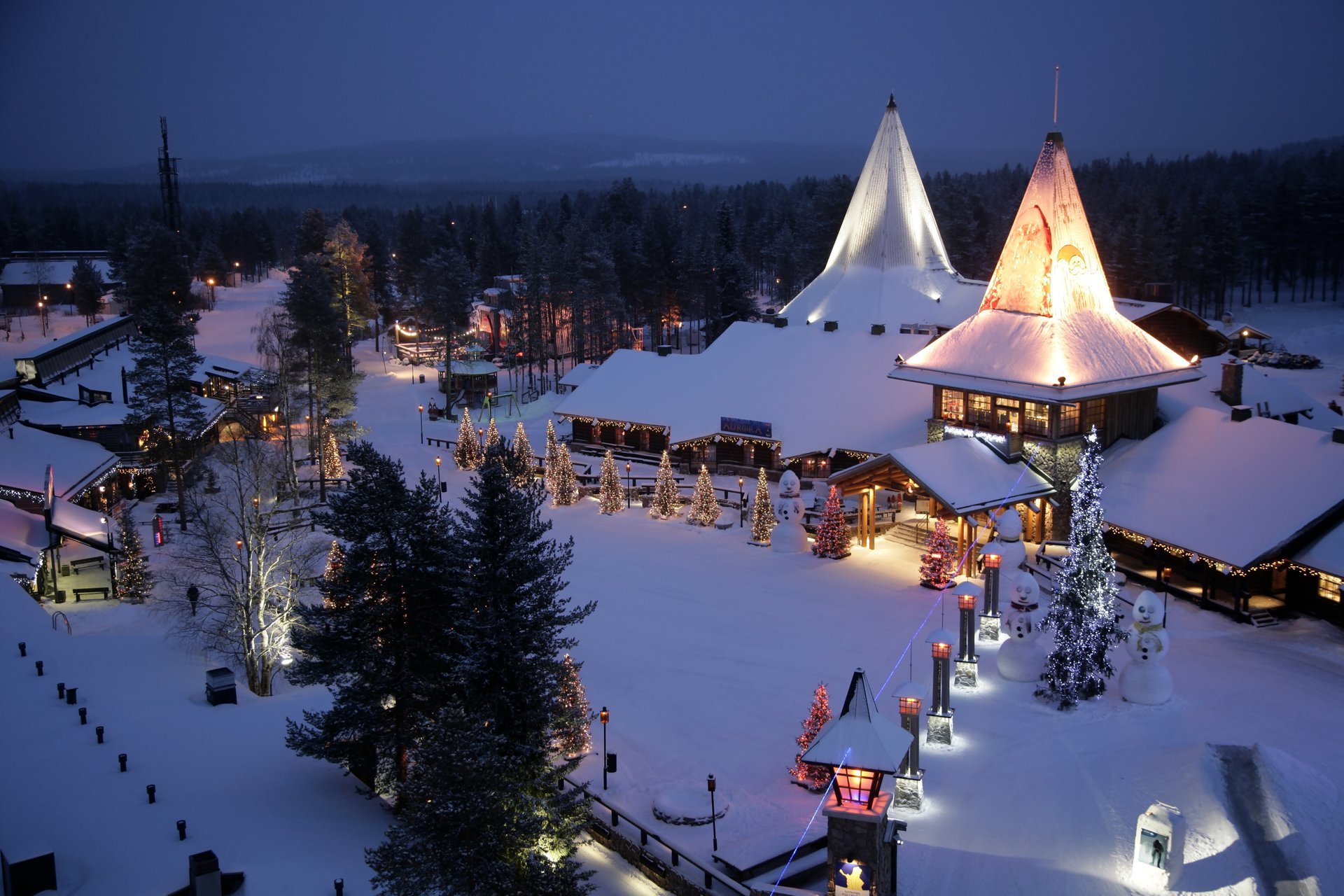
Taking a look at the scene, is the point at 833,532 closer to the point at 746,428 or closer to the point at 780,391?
the point at 746,428

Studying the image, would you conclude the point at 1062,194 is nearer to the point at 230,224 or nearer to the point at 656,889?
the point at 656,889

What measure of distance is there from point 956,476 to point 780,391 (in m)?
12.3

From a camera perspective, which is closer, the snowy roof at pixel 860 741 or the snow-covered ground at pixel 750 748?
the snowy roof at pixel 860 741

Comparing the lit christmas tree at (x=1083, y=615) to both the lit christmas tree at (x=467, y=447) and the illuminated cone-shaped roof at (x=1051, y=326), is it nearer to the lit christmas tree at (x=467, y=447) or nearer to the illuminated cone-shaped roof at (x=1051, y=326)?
the illuminated cone-shaped roof at (x=1051, y=326)

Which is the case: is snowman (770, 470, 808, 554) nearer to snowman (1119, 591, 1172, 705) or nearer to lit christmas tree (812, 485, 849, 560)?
lit christmas tree (812, 485, 849, 560)

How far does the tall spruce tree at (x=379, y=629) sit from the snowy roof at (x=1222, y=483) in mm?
18381

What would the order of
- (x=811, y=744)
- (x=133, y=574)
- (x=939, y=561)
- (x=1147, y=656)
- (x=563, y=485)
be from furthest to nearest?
(x=563, y=485)
(x=133, y=574)
(x=939, y=561)
(x=1147, y=656)
(x=811, y=744)

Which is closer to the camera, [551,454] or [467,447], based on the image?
[551,454]

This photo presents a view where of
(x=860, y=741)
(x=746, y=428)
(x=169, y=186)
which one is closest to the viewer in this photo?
(x=860, y=741)

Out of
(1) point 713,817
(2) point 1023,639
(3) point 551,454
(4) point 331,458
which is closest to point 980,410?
(2) point 1023,639

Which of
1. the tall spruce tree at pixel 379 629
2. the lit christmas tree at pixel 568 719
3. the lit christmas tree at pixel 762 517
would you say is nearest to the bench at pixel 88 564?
the tall spruce tree at pixel 379 629

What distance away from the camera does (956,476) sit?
101ft

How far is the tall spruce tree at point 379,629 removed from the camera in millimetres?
17734

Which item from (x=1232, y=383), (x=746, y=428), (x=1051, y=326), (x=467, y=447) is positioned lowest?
(x=467, y=447)
